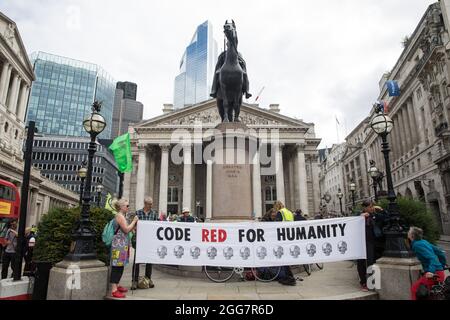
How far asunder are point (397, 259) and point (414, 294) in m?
1.12

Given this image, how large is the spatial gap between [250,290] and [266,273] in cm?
138

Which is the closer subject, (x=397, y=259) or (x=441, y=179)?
(x=397, y=259)

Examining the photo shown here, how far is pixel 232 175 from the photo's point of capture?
34.6ft

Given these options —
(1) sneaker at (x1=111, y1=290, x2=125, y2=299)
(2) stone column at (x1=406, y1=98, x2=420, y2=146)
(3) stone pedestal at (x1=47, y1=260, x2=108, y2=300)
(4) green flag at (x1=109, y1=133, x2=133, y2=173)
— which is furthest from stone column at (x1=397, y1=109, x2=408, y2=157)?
(3) stone pedestal at (x1=47, y1=260, x2=108, y2=300)

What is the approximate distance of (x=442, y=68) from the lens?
3547 centimetres

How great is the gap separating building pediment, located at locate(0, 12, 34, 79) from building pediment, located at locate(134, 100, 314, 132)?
79.3 feet

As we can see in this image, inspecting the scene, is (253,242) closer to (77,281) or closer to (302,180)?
(77,281)

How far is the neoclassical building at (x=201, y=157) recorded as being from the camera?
52.4m

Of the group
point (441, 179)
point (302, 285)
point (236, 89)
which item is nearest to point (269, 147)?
point (441, 179)

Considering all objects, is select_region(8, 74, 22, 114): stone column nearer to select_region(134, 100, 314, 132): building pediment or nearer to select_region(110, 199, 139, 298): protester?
select_region(134, 100, 314, 132): building pediment

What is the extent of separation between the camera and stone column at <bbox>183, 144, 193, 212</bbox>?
50.2 meters

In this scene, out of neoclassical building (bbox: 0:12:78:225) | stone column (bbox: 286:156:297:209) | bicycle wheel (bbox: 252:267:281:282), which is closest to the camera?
bicycle wheel (bbox: 252:267:281:282)

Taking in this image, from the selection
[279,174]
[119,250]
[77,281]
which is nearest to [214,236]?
[119,250]

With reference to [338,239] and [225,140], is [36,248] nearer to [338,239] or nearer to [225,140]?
[225,140]
